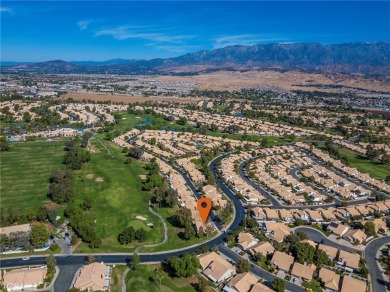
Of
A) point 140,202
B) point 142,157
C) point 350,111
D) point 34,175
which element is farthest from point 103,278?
point 350,111

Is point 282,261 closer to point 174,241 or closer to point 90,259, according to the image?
point 174,241

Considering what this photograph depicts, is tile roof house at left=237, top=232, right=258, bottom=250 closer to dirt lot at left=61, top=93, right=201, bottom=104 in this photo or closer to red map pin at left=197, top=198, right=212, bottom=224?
red map pin at left=197, top=198, right=212, bottom=224

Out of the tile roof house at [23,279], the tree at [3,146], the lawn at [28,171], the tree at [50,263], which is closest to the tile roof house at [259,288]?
the tree at [50,263]

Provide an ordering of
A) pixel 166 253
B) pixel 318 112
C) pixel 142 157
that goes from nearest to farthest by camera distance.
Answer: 1. pixel 166 253
2. pixel 142 157
3. pixel 318 112

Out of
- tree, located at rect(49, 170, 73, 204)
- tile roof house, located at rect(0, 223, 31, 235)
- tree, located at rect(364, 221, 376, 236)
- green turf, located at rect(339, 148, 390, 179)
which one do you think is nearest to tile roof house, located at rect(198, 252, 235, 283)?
tree, located at rect(364, 221, 376, 236)

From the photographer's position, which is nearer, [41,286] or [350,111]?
[41,286]

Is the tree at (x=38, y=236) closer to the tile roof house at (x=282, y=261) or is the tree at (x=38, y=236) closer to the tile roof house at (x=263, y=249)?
the tile roof house at (x=263, y=249)

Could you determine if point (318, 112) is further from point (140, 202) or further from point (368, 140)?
point (140, 202)
